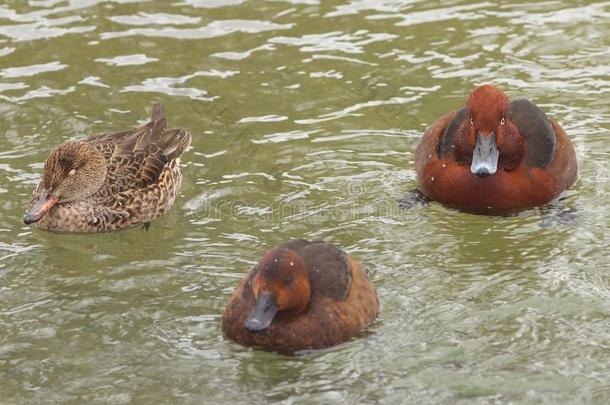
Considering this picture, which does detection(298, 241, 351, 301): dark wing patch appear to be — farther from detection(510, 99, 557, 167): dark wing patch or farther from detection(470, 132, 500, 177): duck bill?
detection(510, 99, 557, 167): dark wing patch

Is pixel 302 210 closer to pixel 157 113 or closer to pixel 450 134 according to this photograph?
pixel 450 134

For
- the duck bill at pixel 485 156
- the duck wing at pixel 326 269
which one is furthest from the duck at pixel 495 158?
the duck wing at pixel 326 269

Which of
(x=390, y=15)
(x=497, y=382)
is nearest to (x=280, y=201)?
(x=497, y=382)

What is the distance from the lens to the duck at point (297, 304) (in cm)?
730

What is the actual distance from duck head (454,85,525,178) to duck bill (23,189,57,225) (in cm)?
327

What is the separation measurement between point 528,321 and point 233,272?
2.13 m

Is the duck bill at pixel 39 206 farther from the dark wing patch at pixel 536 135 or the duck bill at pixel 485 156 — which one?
the dark wing patch at pixel 536 135

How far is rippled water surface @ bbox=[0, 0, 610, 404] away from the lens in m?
7.26

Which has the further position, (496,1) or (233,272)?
(496,1)

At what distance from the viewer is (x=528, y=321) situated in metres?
7.72

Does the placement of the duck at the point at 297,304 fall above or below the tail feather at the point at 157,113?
below

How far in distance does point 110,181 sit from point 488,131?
3.13 m

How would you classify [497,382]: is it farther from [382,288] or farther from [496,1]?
[496,1]

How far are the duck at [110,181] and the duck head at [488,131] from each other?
2529 mm
